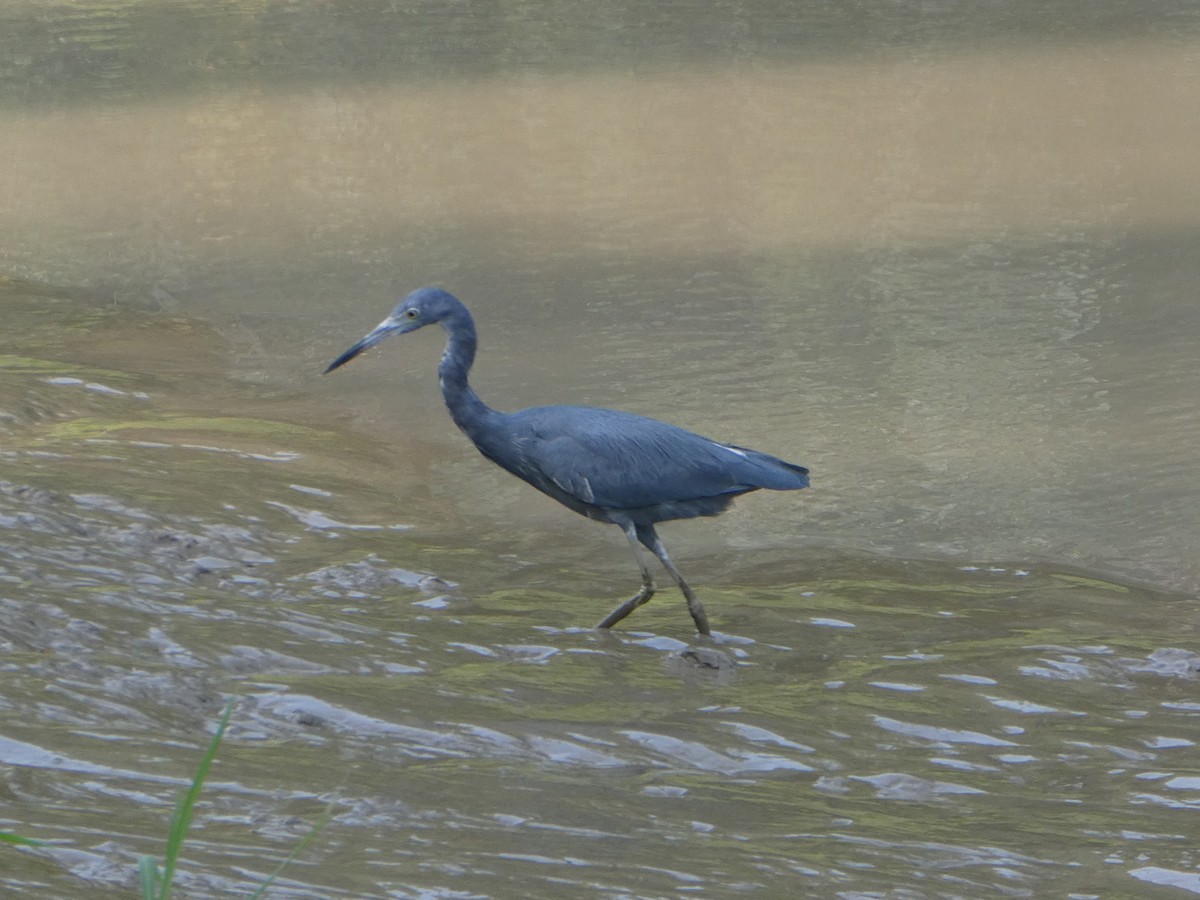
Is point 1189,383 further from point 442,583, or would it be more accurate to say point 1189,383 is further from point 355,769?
point 355,769

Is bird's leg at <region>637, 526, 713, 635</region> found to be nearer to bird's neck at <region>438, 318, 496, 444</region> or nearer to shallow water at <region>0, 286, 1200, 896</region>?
shallow water at <region>0, 286, 1200, 896</region>

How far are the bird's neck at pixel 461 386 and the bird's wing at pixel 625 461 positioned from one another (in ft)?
0.61

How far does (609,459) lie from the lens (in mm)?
6113

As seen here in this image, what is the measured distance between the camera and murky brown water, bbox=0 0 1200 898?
3996 mm

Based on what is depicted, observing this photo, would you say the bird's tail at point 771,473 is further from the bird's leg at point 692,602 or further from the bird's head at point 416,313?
the bird's head at point 416,313

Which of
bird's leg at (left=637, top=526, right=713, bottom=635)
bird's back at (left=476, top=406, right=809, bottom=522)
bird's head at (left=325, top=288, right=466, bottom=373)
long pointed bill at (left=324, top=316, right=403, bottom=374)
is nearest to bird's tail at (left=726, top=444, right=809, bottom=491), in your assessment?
bird's back at (left=476, top=406, right=809, bottom=522)

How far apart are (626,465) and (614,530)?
1.72m

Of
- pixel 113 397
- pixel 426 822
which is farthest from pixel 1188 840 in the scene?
pixel 113 397

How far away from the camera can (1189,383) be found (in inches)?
355

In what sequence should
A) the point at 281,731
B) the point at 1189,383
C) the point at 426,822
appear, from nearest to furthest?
the point at 426,822, the point at 281,731, the point at 1189,383

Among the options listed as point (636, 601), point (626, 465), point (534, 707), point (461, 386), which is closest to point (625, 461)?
point (626, 465)

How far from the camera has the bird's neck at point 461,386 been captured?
6.34 metres

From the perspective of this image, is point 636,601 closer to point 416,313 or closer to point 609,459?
point 609,459

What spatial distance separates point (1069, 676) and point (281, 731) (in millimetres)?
2694
